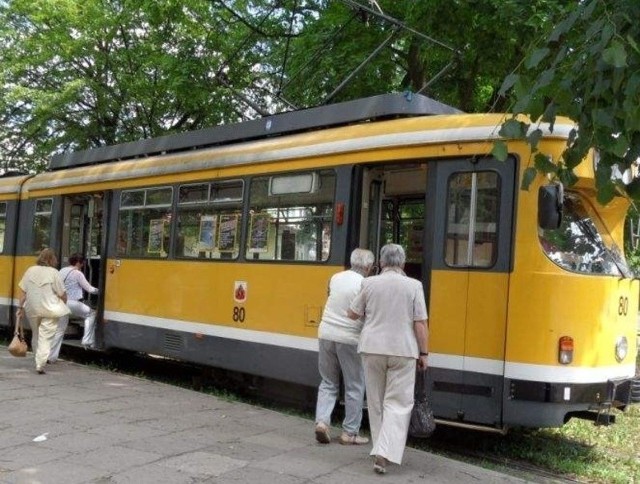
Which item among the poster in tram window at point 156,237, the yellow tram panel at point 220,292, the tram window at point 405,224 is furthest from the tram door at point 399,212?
the poster in tram window at point 156,237

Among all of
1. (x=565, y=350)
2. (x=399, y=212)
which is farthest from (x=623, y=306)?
(x=399, y=212)

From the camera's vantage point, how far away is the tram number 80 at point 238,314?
8.63 m

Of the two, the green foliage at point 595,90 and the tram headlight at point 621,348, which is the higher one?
the green foliage at point 595,90

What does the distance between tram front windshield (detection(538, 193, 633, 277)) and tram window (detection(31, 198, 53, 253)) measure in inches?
351

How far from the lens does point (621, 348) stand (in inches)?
267

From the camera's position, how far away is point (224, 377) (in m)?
9.74

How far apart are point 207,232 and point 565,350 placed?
4665mm

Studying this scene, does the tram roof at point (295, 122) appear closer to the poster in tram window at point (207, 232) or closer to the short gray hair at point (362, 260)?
the poster in tram window at point (207, 232)

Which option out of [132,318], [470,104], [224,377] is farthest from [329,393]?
[470,104]

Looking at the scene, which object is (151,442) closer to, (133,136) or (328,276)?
(328,276)

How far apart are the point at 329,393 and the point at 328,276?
146 cm

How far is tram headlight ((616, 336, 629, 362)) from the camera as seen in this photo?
6742 millimetres

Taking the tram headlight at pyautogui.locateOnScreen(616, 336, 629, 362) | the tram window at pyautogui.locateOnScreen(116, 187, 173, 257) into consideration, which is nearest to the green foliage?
the tram headlight at pyautogui.locateOnScreen(616, 336, 629, 362)

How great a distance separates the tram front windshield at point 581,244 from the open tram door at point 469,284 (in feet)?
1.45
